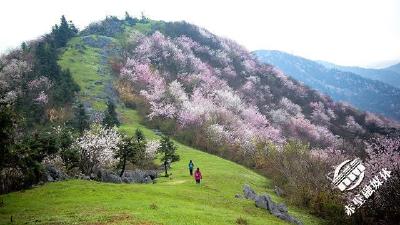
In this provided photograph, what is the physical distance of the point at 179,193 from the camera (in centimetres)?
4403

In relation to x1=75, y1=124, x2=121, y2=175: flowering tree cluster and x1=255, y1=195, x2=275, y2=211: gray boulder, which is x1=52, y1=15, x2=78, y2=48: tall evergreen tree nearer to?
x1=75, y1=124, x2=121, y2=175: flowering tree cluster

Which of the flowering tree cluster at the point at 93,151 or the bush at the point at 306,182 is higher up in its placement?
the flowering tree cluster at the point at 93,151

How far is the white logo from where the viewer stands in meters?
46.0

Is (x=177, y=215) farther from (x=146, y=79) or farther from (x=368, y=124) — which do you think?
(x=368, y=124)

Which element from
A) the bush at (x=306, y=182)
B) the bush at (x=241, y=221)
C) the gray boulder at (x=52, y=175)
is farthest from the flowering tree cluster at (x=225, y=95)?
the bush at (x=241, y=221)

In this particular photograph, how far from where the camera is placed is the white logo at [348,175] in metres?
46.0

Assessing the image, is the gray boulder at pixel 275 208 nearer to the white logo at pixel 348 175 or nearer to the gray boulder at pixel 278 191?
the white logo at pixel 348 175

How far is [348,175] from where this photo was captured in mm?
47688

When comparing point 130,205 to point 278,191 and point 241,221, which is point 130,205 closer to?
point 241,221

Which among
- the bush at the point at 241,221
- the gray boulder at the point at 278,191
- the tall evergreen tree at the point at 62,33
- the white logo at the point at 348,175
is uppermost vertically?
the tall evergreen tree at the point at 62,33

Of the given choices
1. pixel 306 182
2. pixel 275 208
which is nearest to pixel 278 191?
pixel 306 182

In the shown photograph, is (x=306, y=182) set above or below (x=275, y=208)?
above

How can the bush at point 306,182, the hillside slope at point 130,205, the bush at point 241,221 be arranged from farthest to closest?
the bush at point 306,182 → the bush at point 241,221 → the hillside slope at point 130,205

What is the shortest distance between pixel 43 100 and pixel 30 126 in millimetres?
10859
